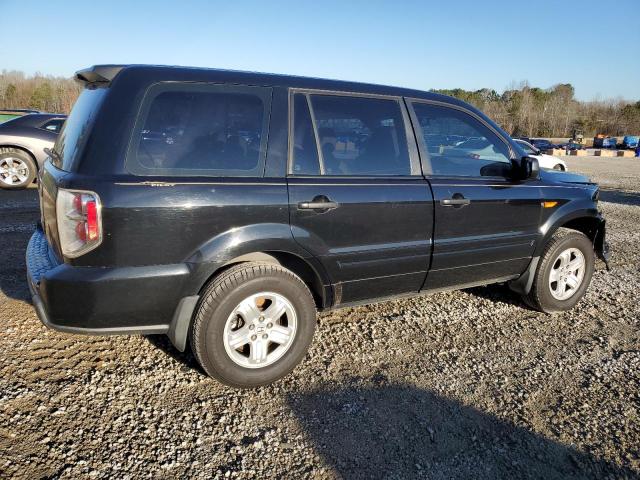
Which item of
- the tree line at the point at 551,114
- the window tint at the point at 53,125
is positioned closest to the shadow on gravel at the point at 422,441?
the window tint at the point at 53,125

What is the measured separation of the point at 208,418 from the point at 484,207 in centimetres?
250

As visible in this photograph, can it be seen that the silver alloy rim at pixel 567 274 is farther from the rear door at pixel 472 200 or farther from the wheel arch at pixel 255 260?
the wheel arch at pixel 255 260

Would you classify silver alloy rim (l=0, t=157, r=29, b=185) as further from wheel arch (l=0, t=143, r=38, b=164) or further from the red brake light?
the red brake light

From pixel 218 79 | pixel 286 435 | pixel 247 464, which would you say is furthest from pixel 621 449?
pixel 218 79

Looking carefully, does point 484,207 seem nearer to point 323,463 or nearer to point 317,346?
point 317,346

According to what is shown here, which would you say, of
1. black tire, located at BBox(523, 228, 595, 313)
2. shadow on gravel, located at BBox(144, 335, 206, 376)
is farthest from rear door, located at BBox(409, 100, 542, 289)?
shadow on gravel, located at BBox(144, 335, 206, 376)

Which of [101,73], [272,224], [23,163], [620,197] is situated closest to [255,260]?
[272,224]

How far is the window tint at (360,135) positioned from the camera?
302 centimetres

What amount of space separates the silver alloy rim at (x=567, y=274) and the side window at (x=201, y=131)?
2.94 metres

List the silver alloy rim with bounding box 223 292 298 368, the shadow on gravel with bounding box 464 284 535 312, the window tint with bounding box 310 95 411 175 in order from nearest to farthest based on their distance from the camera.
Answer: the silver alloy rim with bounding box 223 292 298 368
the window tint with bounding box 310 95 411 175
the shadow on gravel with bounding box 464 284 535 312

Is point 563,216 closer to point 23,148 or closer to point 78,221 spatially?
point 78,221

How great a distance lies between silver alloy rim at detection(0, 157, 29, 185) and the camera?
8.48 metres

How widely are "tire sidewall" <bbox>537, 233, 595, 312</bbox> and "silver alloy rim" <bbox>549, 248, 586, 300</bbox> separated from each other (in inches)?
1.3

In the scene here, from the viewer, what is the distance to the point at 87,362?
3.00 m
